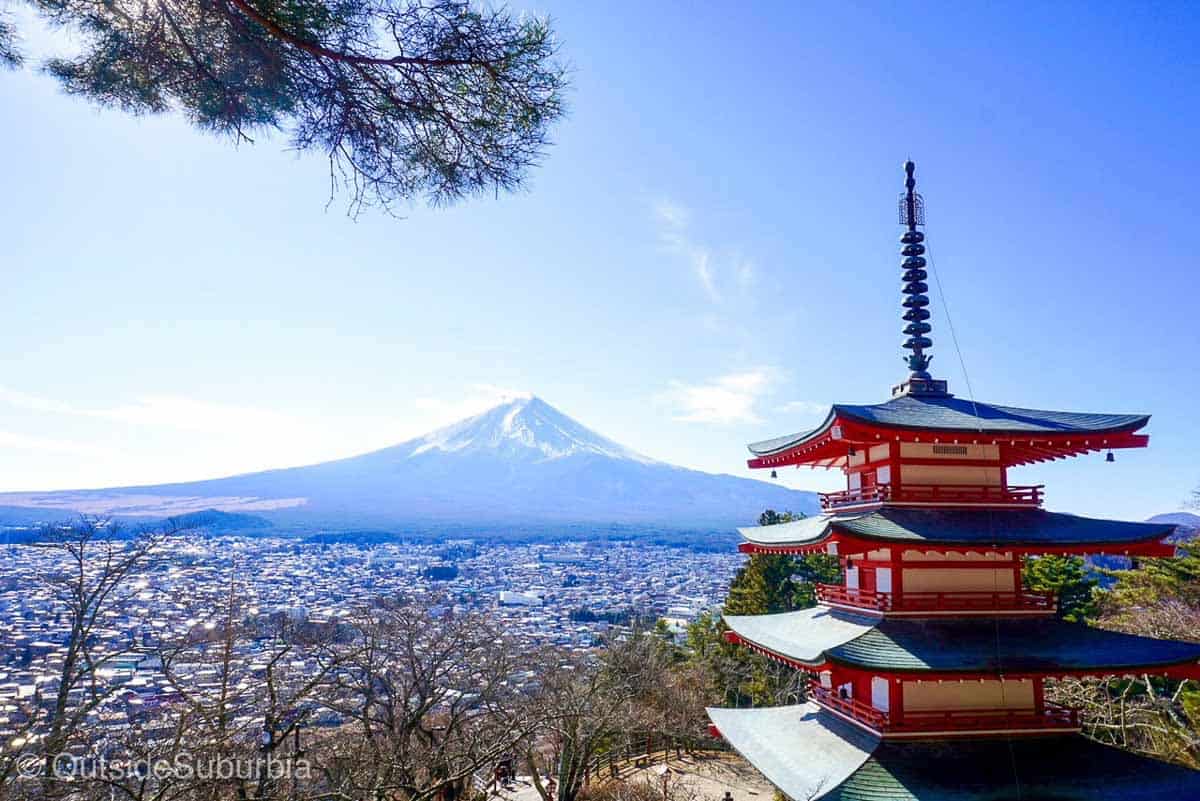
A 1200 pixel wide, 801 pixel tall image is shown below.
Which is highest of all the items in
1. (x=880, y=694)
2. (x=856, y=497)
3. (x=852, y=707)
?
(x=856, y=497)

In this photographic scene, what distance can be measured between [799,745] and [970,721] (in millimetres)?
2248

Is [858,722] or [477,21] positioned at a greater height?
[477,21]

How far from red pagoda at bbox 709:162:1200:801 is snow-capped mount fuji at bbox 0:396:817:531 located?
3340 inches

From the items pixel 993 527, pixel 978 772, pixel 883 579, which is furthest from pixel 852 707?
pixel 993 527

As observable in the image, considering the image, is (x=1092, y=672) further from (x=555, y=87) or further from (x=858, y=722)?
(x=555, y=87)

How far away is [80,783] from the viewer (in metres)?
5.98

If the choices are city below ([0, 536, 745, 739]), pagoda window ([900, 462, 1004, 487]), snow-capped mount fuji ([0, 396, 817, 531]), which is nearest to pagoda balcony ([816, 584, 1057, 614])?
pagoda window ([900, 462, 1004, 487])

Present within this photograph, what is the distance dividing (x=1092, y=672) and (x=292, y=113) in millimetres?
9864

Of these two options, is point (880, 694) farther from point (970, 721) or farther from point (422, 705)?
point (422, 705)

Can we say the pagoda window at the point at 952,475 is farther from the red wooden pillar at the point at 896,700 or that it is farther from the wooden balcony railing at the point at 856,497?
the red wooden pillar at the point at 896,700

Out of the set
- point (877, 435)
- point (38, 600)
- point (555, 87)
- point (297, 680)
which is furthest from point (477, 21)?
point (38, 600)

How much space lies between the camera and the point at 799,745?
9250mm

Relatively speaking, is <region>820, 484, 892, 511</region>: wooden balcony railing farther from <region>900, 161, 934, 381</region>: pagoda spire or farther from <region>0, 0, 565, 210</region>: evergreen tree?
<region>0, 0, 565, 210</region>: evergreen tree

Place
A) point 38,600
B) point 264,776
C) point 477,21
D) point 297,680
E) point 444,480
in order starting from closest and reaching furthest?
point 477,21
point 264,776
point 297,680
point 38,600
point 444,480
